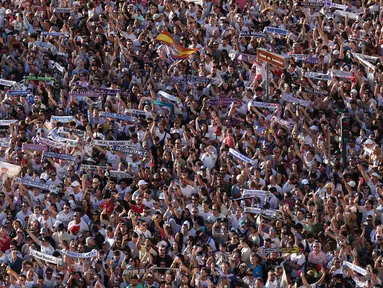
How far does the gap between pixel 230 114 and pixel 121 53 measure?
3567mm

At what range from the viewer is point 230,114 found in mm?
31000

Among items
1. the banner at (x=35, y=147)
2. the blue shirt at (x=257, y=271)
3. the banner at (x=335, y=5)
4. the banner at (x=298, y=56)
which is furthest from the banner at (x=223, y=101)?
the blue shirt at (x=257, y=271)

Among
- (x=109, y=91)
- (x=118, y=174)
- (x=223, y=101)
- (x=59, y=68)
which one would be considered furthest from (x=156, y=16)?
(x=118, y=174)

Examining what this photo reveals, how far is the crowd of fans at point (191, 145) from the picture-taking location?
89.7 feet

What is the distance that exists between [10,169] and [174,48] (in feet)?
15.7

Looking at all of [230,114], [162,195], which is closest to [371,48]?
[230,114]

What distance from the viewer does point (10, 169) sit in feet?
98.8

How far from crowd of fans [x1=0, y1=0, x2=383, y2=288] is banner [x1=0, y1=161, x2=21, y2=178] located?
0.17 metres

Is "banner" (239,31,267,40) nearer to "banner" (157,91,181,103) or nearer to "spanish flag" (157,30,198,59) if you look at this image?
"spanish flag" (157,30,198,59)

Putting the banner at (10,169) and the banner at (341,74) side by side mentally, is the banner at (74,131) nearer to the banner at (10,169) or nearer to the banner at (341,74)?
the banner at (10,169)

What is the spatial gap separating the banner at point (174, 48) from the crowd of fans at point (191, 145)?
9 centimetres

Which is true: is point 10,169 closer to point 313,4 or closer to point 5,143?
point 5,143

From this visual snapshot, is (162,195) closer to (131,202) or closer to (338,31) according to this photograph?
(131,202)

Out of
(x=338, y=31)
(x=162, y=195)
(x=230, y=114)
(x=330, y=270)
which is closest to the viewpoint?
(x=330, y=270)
